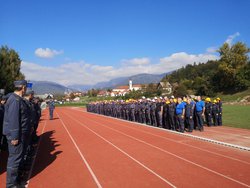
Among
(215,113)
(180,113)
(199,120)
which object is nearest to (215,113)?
(215,113)

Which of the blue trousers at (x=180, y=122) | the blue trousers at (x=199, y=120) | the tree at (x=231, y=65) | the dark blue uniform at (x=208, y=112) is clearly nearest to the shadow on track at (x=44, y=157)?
the blue trousers at (x=180, y=122)

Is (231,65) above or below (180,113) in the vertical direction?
above

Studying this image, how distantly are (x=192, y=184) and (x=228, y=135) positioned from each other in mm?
7554

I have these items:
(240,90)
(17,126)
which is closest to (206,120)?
(17,126)

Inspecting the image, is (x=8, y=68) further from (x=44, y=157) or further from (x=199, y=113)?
(x=44, y=157)

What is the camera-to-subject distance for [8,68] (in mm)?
33031

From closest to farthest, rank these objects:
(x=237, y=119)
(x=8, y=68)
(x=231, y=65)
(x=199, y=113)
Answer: (x=199, y=113)
(x=237, y=119)
(x=8, y=68)
(x=231, y=65)

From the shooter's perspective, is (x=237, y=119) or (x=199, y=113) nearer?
(x=199, y=113)

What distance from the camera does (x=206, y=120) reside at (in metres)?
17.2

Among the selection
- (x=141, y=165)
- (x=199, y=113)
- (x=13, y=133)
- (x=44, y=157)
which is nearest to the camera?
(x=13, y=133)

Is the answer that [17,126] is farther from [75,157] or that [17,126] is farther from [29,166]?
[75,157]

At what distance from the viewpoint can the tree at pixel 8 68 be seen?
30.2m

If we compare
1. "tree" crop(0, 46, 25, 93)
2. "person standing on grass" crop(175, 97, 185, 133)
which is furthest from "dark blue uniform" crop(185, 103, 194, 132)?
"tree" crop(0, 46, 25, 93)

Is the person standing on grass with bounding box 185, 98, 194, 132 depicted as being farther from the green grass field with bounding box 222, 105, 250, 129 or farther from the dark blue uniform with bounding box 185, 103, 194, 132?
the green grass field with bounding box 222, 105, 250, 129
